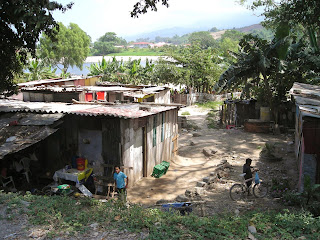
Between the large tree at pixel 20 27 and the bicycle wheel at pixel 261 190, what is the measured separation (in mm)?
7389

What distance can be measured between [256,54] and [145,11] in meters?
10.1

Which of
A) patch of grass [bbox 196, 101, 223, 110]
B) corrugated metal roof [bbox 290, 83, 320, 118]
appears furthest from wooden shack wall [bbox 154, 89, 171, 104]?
patch of grass [bbox 196, 101, 223, 110]

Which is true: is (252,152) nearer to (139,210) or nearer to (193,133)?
(193,133)

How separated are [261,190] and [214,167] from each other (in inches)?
121

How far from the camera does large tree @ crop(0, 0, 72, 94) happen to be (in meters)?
7.35

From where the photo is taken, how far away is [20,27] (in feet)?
31.0

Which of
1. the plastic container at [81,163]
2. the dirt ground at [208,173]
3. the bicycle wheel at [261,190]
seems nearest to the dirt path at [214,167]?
the dirt ground at [208,173]

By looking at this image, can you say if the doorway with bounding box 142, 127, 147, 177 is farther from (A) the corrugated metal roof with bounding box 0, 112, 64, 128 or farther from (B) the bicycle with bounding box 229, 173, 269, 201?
(B) the bicycle with bounding box 229, 173, 269, 201

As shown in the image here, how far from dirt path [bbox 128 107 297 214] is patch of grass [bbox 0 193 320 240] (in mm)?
2302

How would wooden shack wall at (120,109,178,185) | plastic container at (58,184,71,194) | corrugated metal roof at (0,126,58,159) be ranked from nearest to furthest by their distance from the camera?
1. corrugated metal roof at (0,126,58,159)
2. plastic container at (58,184,71,194)
3. wooden shack wall at (120,109,178,185)

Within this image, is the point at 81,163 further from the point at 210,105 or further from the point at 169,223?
the point at 210,105

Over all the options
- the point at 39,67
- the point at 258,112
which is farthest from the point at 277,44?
the point at 39,67

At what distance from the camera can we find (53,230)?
18.4 feet

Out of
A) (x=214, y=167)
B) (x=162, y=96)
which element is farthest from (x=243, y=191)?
(x=162, y=96)
